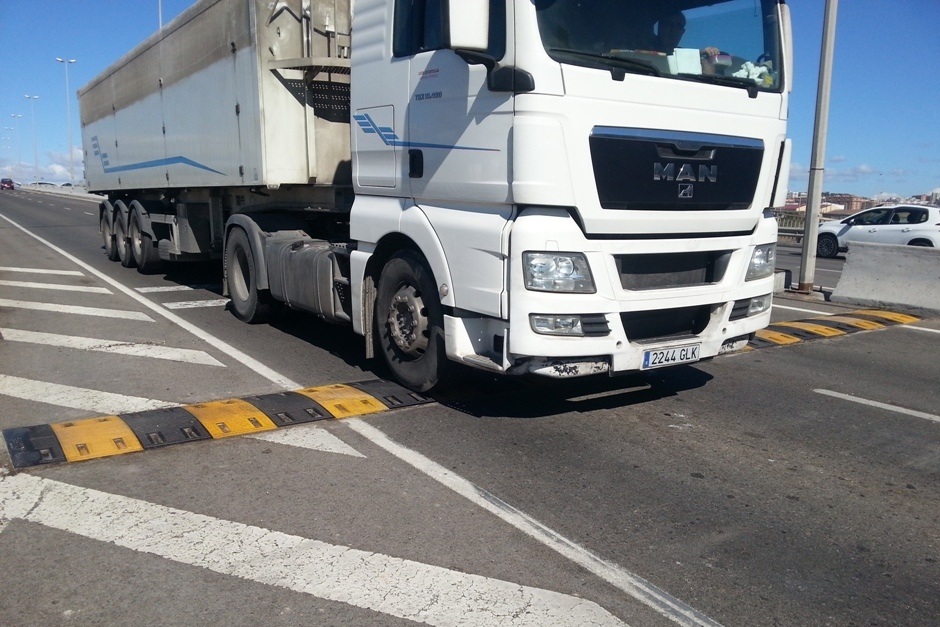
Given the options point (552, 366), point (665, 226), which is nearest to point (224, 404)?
point (552, 366)

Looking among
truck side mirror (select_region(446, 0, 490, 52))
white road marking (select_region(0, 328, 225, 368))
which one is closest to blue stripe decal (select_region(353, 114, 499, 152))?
truck side mirror (select_region(446, 0, 490, 52))

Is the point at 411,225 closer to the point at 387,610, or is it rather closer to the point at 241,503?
the point at 241,503

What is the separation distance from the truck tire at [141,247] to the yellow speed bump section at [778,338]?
9.75m

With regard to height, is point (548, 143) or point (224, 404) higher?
point (548, 143)

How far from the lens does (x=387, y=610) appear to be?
3.21 metres

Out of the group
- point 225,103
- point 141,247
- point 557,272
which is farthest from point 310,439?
point 141,247

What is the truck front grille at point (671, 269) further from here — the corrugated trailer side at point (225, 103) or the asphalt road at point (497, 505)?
the corrugated trailer side at point (225, 103)

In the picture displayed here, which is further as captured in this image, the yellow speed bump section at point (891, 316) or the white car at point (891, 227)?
the white car at point (891, 227)

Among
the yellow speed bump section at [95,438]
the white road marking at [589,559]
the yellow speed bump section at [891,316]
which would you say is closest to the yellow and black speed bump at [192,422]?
the yellow speed bump section at [95,438]

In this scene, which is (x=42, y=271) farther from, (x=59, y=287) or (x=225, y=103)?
(x=225, y=103)

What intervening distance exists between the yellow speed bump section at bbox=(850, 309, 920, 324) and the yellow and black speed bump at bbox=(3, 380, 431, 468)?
7.46m

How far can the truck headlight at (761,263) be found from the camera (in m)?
5.89

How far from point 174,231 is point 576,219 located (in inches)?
337

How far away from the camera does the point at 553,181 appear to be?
4.79m
